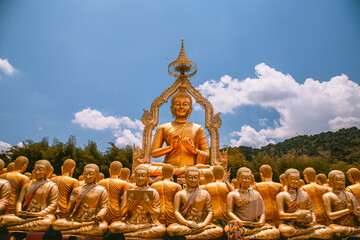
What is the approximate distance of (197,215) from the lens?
5.29 metres

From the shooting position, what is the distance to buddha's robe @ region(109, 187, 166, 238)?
16.0 feet

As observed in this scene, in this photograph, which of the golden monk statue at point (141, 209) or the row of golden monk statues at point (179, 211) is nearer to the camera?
the row of golden monk statues at point (179, 211)

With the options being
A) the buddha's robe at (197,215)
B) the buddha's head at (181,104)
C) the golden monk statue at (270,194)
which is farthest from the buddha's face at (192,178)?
the buddha's head at (181,104)

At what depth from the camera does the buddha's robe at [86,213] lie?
4895 mm

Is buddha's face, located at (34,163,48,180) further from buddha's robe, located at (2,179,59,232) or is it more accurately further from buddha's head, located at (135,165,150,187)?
buddha's head, located at (135,165,150,187)

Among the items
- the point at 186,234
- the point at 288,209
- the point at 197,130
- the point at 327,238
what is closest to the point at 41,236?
the point at 186,234

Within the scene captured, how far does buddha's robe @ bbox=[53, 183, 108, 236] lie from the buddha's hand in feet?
15.1

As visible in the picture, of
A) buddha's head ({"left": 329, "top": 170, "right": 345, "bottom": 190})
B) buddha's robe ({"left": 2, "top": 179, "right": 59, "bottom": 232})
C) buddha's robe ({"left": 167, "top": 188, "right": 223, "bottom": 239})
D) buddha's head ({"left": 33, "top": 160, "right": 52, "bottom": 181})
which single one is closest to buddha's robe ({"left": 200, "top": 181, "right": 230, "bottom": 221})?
buddha's robe ({"left": 167, "top": 188, "right": 223, "bottom": 239})

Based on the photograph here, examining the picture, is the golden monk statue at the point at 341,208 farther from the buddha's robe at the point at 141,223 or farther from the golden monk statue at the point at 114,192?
the golden monk statue at the point at 114,192

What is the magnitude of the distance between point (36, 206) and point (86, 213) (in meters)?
1.02

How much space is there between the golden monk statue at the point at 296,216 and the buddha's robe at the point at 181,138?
4.65 meters

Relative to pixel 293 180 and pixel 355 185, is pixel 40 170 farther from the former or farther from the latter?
pixel 355 185

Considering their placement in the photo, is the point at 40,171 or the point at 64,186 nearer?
the point at 40,171

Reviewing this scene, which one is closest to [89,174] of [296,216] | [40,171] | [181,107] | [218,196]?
[40,171]
